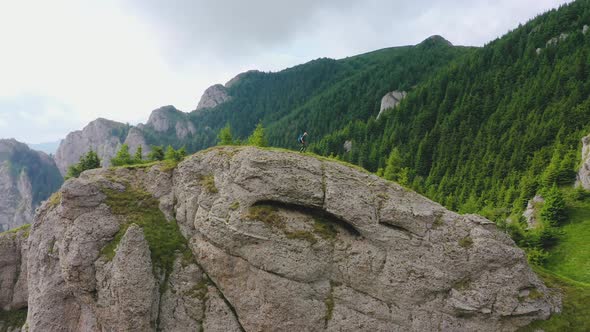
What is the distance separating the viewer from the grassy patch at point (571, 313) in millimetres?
23062

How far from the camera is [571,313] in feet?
78.3

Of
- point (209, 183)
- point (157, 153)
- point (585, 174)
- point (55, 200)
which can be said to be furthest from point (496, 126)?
point (55, 200)

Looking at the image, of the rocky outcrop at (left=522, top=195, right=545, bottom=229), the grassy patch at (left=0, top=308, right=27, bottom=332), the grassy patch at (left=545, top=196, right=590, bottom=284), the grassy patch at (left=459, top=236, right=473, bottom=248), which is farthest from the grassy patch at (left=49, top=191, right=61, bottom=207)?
the rocky outcrop at (left=522, top=195, right=545, bottom=229)

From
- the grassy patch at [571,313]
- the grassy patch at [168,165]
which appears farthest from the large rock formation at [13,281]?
the grassy patch at [571,313]

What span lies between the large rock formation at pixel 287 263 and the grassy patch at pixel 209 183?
0.42 feet

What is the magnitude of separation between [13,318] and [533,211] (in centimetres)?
7652

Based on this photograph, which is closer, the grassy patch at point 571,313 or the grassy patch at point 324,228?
the grassy patch at point 571,313

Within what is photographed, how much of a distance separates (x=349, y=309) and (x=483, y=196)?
61.2 meters

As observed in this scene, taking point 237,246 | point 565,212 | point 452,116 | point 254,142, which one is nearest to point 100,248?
point 237,246

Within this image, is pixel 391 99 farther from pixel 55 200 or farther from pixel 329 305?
pixel 55 200

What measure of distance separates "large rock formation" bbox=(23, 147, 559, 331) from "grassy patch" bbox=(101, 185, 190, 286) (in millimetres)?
130

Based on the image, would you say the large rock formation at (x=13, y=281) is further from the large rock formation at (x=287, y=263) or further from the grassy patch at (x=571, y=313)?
the grassy patch at (x=571, y=313)

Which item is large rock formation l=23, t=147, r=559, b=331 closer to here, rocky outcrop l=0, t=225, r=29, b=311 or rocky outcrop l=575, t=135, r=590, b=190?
rocky outcrop l=0, t=225, r=29, b=311

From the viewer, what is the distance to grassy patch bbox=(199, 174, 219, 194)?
94.2ft
